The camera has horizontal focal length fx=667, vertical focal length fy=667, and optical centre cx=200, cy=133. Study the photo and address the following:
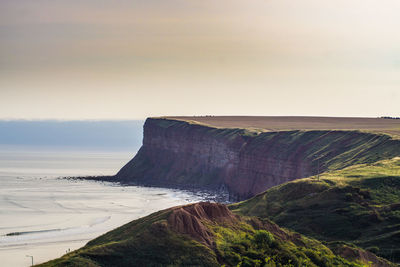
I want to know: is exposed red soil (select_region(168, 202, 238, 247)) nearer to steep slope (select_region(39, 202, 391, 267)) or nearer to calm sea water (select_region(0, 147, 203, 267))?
steep slope (select_region(39, 202, 391, 267))

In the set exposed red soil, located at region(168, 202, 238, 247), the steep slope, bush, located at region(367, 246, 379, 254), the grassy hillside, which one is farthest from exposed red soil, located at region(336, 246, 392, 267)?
exposed red soil, located at region(168, 202, 238, 247)

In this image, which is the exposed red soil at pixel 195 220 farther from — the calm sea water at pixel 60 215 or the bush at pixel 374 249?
the calm sea water at pixel 60 215

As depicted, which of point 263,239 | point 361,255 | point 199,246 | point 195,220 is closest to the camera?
point 199,246

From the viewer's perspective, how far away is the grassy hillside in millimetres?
89250

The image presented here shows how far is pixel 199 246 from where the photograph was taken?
219 feet

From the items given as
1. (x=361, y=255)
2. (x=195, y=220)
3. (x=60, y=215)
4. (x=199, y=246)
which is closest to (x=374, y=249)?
(x=361, y=255)

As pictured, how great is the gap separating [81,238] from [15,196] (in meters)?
75.3

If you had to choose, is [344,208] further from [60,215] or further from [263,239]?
[60,215]

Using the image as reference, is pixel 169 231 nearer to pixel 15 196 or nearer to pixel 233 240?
pixel 233 240

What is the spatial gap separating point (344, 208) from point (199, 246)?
37.2 metres

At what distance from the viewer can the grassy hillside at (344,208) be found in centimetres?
8925

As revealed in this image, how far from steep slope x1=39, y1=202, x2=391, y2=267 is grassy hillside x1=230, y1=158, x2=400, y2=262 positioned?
13427mm

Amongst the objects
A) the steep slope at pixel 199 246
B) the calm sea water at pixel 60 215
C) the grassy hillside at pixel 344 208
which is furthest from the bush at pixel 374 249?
the calm sea water at pixel 60 215

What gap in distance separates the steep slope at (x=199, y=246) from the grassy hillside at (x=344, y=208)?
13.4 metres
